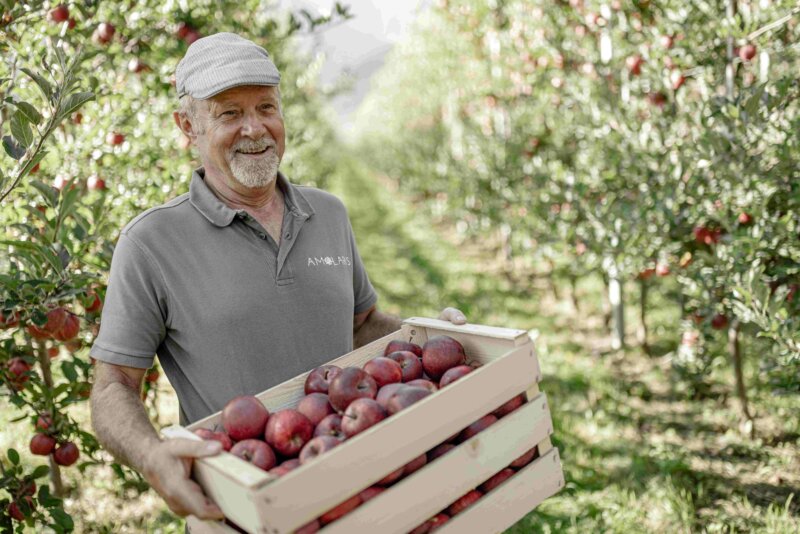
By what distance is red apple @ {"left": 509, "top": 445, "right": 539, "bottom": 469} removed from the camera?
161 centimetres

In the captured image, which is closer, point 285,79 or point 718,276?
point 718,276

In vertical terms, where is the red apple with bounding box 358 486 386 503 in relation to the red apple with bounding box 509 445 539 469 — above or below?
above

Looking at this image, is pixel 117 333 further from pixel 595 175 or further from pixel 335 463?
pixel 595 175

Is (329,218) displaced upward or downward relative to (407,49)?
downward

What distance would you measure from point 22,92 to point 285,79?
3.68 m

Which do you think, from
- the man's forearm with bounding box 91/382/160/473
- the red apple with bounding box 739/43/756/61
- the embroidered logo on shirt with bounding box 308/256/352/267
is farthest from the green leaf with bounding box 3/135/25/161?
the red apple with bounding box 739/43/756/61

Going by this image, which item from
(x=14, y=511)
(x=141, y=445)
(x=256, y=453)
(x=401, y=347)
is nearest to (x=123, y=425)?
(x=141, y=445)

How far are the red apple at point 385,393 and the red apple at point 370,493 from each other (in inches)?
6.6

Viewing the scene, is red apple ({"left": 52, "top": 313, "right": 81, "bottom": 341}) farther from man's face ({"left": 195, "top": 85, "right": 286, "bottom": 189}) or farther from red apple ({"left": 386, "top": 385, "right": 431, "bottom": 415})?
red apple ({"left": 386, "top": 385, "right": 431, "bottom": 415})

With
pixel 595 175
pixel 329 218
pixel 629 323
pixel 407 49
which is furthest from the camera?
pixel 407 49

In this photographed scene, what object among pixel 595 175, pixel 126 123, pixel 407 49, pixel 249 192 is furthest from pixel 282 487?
pixel 407 49

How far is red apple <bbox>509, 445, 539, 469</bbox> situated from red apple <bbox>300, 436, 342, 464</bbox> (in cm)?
51

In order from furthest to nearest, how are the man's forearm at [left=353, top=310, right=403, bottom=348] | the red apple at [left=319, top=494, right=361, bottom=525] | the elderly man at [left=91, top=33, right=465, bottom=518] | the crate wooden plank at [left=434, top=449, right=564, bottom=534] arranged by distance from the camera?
the man's forearm at [left=353, top=310, right=403, bottom=348] < the elderly man at [left=91, top=33, right=465, bottom=518] < the crate wooden plank at [left=434, top=449, right=564, bottom=534] < the red apple at [left=319, top=494, right=361, bottom=525]

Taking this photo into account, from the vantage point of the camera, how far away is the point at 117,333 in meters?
1.69
